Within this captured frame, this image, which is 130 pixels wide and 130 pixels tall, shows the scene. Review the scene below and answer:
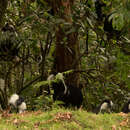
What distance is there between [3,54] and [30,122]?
6.01 ft

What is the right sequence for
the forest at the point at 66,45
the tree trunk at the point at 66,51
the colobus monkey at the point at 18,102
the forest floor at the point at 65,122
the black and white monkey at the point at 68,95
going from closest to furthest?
the forest floor at the point at 65,122 → the forest at the point at 66,45 → the black and white monkey at the point at 68,95 → the tree trunk at the point at 66,51 → the colobus monkey at the point at 18,102

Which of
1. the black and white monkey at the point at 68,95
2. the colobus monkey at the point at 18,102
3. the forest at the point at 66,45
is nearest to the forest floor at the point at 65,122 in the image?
the forest at the point at 66,45

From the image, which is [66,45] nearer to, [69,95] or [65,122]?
[69,95]

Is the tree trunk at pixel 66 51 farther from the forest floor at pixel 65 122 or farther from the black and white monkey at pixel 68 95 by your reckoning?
the forest floor at pixel 65 122

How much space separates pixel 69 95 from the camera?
5.48m

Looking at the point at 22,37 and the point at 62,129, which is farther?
the point at 22,37

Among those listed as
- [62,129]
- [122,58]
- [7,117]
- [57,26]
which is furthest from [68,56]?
[62,129]

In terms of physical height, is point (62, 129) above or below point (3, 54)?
below

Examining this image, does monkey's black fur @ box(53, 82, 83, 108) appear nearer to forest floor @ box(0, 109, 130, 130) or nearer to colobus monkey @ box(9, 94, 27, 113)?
colobus monkey @ box(9, 94, 27, 113)

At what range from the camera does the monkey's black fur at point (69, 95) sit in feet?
17.9

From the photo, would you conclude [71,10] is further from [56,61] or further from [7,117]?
[7,117]

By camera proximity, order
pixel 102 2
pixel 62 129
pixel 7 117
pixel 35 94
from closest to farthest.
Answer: pixel 62 129
pixel 7 117
pixel 102 2
pixel 35 94

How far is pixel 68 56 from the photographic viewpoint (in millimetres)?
5844

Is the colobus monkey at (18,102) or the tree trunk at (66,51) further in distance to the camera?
the colobus monkey at (18,102)
